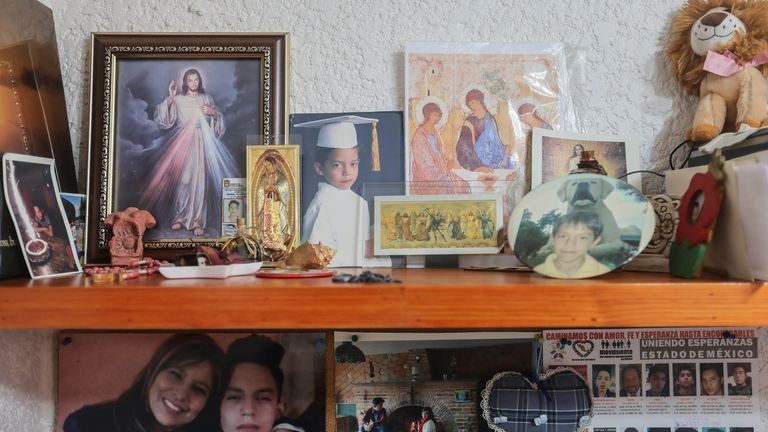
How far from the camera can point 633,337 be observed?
84cm

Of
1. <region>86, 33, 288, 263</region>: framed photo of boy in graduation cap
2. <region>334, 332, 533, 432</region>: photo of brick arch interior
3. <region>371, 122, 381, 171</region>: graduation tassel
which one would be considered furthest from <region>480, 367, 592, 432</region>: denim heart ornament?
<region>86, 33, 288, 263</region>: framed photo of boy in graduation cap

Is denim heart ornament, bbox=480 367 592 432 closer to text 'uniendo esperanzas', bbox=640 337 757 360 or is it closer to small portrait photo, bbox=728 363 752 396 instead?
text 'uniendo esperanzas', bbox=640 337 757 360

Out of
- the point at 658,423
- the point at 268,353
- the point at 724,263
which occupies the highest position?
the point at 724,263

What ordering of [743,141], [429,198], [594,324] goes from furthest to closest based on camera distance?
[429,198], [743,141], [594,324]

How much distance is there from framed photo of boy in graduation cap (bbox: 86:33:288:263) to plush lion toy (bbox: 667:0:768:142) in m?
0.65

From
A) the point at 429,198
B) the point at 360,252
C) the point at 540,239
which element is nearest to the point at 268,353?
the point at 360,252

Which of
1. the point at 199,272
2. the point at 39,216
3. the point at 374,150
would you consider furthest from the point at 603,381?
the point at 39,216

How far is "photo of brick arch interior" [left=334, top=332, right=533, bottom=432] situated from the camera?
2.70ft

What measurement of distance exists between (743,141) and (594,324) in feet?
1.13

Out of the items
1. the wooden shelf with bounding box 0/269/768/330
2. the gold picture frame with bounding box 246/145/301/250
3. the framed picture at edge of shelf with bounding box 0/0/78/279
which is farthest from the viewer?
the gold picture frame with bounding box 246/145/301/250

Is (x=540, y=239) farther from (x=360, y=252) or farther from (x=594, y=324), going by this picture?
(x=360, y=252)

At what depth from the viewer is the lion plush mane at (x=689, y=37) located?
2.64ft

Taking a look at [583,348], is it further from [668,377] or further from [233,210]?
[233,210]

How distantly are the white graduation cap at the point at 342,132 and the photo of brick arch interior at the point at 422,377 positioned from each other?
0.96 ft
